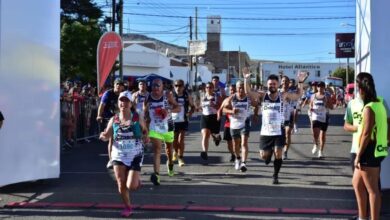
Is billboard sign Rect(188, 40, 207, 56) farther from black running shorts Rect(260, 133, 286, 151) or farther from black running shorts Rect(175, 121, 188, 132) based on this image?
black running shorts Rect(260, 133, 286, 151)

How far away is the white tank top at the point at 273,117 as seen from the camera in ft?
32.2

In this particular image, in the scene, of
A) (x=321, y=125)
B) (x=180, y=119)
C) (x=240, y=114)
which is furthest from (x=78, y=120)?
(x=321, y=125)

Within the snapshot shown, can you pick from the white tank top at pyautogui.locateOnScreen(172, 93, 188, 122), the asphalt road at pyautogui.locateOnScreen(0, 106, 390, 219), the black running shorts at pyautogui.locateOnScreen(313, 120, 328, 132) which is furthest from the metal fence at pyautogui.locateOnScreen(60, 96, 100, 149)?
the black running shorts at pyautogui.locateOnScreen(313, 120, 328, 132)

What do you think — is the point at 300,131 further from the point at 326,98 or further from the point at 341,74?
the point at 341,74

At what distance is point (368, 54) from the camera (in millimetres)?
8969

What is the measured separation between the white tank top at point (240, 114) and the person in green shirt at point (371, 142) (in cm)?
486

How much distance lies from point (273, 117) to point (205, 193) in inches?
75.3

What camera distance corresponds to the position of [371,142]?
6414mm

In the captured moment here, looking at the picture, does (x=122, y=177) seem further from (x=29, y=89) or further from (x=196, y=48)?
(x=196, y=48)

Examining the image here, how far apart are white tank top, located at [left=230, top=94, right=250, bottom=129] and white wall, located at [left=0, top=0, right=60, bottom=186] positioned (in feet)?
11.8

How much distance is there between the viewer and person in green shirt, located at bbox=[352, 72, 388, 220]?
636cm

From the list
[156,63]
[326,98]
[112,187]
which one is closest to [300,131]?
[326,98]

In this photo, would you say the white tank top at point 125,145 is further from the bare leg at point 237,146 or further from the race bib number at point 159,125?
the bare leg at point 237,146

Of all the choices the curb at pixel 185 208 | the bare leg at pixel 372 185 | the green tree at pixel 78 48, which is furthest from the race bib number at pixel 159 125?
the green tree at pixel 78 48
